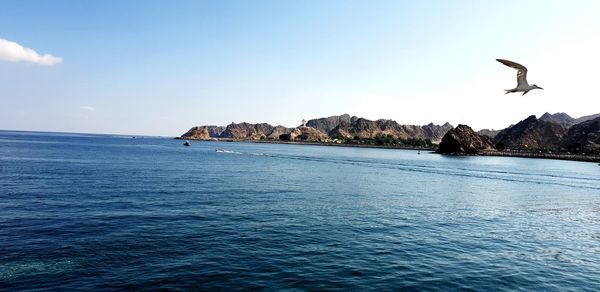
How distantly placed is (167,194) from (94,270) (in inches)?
1093

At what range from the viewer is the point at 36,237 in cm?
2600

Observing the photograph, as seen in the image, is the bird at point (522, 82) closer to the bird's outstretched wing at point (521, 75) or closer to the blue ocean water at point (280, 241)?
the bird's outstretched wing at point (521, 75)

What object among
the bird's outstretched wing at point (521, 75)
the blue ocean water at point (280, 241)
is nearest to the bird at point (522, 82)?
the bird's outstretched wing at point (521, 75)

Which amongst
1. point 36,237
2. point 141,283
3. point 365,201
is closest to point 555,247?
point 365,201

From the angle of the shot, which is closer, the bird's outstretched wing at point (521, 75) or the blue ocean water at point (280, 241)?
the blue ocean water at point (280, 241)

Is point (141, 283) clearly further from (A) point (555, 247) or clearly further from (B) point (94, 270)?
(A) point (555, 247)

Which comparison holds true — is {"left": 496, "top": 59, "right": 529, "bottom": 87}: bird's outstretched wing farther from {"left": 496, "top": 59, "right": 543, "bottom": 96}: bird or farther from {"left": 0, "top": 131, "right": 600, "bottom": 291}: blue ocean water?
{"left": 0, "top": 131, "right": 600, "bottom": 291}: blue ocean water

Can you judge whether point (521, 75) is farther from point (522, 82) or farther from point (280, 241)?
point (280, 241)

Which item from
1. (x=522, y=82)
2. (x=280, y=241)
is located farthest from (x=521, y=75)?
(x=280, y=241)

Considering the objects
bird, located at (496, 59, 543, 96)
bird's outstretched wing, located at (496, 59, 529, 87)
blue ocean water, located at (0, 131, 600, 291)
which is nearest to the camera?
blue ocean water, located at (0, 131, 600, 291)

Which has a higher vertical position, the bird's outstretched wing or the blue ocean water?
the bird's outstretched wing

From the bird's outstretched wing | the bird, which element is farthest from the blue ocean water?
the bird's outstretched wing

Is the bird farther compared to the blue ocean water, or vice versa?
the bird

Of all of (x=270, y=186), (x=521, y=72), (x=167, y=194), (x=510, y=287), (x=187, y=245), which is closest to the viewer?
(x=510, y=287)
